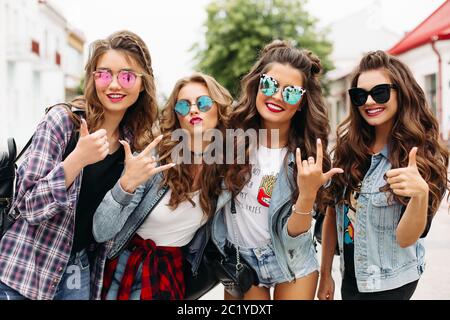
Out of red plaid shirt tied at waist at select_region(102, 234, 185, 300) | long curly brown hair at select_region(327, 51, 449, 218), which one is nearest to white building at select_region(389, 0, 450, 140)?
long curly brown hair at select_region(327, 51, 449, 218)

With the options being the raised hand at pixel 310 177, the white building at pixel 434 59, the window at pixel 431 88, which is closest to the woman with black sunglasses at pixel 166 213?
the raised hand at pixel 310 177

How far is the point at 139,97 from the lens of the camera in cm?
287

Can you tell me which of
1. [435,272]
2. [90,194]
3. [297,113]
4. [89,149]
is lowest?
[435,272]

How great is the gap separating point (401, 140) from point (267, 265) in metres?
0.97

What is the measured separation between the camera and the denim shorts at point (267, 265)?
271cm

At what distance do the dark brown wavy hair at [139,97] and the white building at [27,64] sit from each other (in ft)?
55.0

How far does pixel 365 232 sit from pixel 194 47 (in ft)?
78.8

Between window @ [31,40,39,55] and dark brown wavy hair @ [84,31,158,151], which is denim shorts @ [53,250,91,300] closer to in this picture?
dark brown wavy hair @ [84,31,158,151]

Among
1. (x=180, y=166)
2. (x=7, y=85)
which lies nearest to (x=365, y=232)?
(x=180, y=166)

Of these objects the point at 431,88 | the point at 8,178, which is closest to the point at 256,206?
the point at 8,178

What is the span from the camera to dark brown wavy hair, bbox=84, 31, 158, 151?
8.75ft

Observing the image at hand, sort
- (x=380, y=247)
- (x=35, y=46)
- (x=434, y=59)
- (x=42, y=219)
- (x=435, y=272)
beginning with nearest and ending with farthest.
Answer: (x=42, y=219) < (x=380, y=247) < (x=435, y=272) < (x=434, y=59) < (x=35, y=46)

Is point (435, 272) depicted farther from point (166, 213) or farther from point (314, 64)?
point (166, 213)
